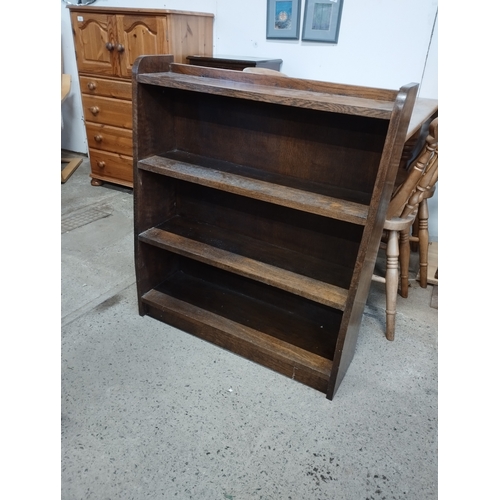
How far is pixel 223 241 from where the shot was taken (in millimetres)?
1662

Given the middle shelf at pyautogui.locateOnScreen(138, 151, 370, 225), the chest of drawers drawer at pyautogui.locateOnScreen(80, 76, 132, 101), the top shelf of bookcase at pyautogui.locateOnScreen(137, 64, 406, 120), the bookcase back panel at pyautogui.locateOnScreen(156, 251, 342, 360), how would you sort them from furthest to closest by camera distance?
the chest of drawers drawer at pyautogui.locateOnScreen(80, 76, 132, 101)
the bookcase back panel at pyautogui.locateOnScreen(156, 251, 342, 360)
the middle shelf at pyautogui.locateOnScreen(138, 151, 370, 225)
the top shelf of bookcase at pyautogui.locateOnScreen(137, 64, 406, 120)

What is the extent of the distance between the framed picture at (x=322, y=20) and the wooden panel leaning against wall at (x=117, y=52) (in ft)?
2.33

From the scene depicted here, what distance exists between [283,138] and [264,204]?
0.99 feet

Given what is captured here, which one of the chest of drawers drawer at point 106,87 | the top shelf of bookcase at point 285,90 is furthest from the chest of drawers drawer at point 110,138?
the top shelf of bookcase at point 285,90

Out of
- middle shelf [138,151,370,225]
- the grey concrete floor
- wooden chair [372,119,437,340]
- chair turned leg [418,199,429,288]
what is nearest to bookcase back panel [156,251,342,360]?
the grey concrete floor

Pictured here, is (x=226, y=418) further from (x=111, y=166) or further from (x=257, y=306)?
(x=111, y=166)

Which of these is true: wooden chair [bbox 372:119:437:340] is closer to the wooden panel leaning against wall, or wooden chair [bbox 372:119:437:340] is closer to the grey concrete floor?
the grey concrete floor

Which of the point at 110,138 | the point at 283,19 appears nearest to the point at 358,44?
the point at 283,19

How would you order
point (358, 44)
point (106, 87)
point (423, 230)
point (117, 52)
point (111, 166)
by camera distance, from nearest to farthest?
1. point (423, 230)
2. point (358, 44)
3. point (117, 52)
4. point (106, 87)
5. point (111, 166)

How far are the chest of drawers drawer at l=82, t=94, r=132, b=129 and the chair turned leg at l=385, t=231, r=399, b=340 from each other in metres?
2.03

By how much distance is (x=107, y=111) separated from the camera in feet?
9.44

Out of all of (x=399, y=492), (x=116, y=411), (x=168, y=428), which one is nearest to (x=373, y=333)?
(x=399, y=492)

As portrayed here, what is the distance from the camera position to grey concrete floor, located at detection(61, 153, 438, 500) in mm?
1169

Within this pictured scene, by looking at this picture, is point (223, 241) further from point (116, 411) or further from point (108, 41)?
point (108, 41)
